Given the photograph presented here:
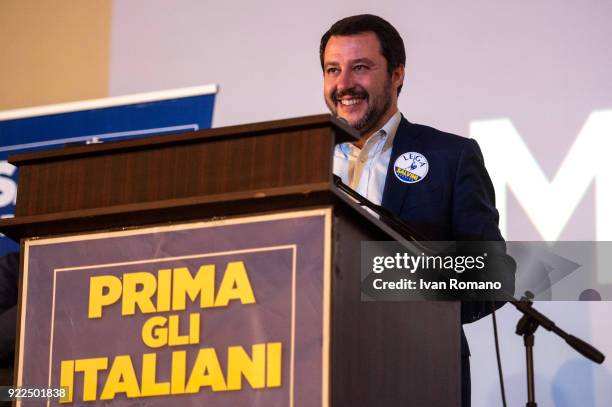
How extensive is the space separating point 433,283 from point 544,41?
5.34 feet

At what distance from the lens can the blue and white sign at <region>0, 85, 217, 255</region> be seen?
4.12 metres

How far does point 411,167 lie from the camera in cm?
295

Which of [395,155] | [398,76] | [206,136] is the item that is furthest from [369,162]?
[206,136]

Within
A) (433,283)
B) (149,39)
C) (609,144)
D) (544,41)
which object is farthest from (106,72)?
(433,283)

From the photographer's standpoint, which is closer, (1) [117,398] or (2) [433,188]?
(1) [117,398]

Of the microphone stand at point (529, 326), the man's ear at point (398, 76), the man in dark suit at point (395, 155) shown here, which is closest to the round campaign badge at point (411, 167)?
the man in dark suit at point (395, 155)

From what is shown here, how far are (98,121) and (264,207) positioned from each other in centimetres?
261

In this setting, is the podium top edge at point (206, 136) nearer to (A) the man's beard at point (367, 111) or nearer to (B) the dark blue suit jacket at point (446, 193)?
(B) the dark blue suit jacket at point (446, 193)

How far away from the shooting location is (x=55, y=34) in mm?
4559

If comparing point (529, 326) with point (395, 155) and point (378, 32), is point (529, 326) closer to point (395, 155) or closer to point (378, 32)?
point (395, 155)

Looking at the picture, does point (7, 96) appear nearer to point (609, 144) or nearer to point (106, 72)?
point (106, 72)

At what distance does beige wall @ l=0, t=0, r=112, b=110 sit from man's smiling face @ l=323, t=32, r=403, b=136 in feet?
4.71

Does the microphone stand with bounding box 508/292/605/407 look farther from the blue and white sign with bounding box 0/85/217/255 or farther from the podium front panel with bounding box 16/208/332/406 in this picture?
the blue and white sign with bounding box 0/85/217/255

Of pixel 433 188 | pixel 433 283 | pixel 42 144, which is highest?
pixel 42 144
